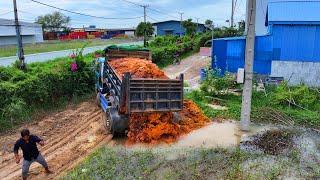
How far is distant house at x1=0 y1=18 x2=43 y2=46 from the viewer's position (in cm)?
4875

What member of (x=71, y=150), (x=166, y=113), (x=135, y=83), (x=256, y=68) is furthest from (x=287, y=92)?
(x=71, y=150)

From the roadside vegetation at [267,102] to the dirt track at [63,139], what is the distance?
4.49 m

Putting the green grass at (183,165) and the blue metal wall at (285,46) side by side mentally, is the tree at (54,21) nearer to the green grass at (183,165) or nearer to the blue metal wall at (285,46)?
the blue metal wall at (285,46)

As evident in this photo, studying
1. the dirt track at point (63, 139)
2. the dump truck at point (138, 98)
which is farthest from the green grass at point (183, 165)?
the dump truck at point (138, 98)

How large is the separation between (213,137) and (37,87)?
7.06 metres

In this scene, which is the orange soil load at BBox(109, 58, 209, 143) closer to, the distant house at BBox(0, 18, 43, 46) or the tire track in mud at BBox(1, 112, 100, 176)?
the tire track in mud at BBox(1, 112, 100, 176)

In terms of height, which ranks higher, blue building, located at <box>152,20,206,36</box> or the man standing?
blue building, located at <box>152,20,206,36</box>

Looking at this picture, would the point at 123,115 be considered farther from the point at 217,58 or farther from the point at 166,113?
the point at 217,58

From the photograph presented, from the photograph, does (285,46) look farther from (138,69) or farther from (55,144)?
(55,144)

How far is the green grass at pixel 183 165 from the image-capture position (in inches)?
330

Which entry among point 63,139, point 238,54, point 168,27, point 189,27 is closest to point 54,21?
point 168,27

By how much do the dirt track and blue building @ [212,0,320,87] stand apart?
31.1 ft

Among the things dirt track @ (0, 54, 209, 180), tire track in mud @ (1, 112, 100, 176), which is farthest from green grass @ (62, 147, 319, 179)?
tire track in mud @ (1, 112, 100, 176)

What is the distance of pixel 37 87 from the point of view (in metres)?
14.0
